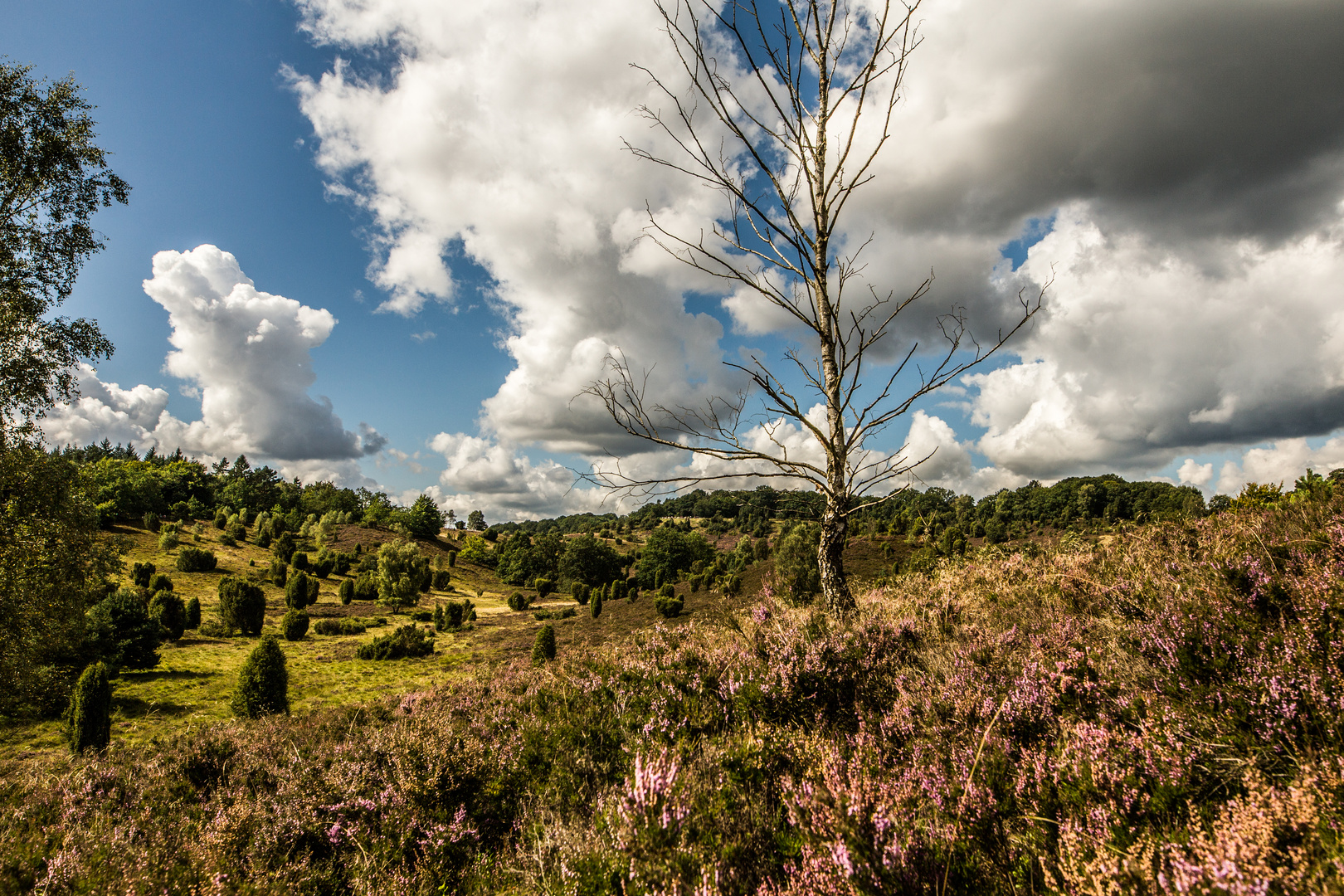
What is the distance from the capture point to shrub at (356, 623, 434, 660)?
24.2 metres

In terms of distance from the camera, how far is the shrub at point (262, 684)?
1427cm

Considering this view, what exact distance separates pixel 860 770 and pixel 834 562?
2936mm

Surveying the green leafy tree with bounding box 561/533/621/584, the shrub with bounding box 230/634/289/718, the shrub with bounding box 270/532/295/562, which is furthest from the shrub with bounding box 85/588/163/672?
the green leafy tree with bounding box 561/533/621/584

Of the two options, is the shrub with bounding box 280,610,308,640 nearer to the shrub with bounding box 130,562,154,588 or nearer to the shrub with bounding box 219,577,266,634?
the shrub with bounding box 219,577,266,634

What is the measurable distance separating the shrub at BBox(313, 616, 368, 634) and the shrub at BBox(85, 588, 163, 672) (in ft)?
32.2

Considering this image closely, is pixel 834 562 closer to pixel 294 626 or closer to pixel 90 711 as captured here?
pixel 90 711

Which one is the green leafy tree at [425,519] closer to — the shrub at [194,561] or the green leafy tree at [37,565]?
the shrub at [194,561]

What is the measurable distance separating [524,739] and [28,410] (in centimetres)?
1783

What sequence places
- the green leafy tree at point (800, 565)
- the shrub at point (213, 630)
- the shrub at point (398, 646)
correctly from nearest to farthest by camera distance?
the green leafy tree at point (800, 565), the shrub at point (398, 646), the shrub at point (213, 630)

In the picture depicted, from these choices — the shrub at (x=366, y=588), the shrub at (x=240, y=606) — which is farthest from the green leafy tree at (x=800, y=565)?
the shrub at (x=366, y=588)

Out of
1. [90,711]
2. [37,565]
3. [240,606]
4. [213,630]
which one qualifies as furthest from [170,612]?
[90,711]

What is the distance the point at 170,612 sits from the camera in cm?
2611

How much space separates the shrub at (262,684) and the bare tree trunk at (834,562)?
17.1m

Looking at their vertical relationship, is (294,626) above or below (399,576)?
below
